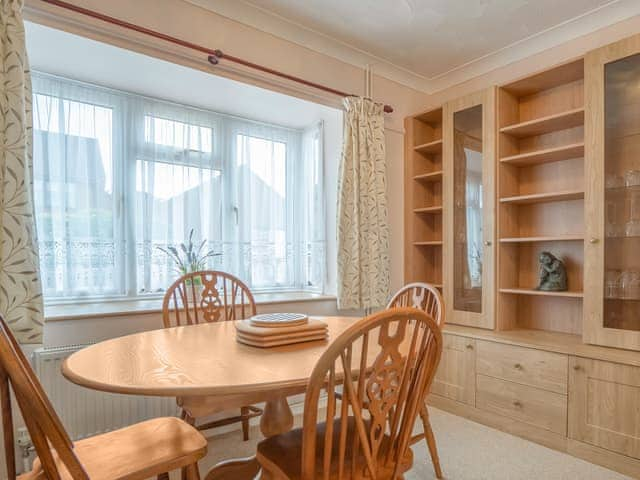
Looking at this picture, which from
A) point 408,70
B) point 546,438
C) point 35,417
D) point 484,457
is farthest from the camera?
point 408,70

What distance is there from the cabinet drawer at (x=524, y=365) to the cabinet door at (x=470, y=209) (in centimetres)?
21

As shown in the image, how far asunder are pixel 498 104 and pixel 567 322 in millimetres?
1505

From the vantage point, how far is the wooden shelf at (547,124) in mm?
2350

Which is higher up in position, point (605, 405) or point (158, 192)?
point (158, 192)

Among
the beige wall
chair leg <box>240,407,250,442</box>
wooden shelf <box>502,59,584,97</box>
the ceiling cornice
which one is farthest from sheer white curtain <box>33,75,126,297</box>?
wooden shelf <box>502,59,584,97</box>

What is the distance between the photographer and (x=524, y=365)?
7.66 ft

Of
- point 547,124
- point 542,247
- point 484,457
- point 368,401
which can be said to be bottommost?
point 484,457

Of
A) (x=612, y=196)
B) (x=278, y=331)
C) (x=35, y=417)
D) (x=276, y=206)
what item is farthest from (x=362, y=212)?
(x=35, y=417)

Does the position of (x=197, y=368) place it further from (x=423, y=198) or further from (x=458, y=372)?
(x=423, y=198)

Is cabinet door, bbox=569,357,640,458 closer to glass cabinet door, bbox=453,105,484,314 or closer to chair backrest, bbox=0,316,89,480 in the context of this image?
glass cabinet door, bbox=453,105,484,314

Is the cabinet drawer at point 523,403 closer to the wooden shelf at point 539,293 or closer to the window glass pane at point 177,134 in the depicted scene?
the wooden shelf at point 539,293

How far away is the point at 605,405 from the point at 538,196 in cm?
120

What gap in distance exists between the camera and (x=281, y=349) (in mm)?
1381

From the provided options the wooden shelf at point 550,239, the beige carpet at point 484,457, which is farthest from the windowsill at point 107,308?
the wooden shelf at point 550,239
